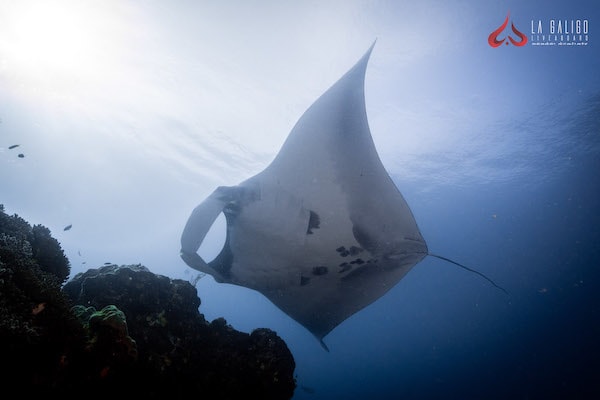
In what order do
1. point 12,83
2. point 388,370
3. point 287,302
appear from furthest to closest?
point 388,370, point 12,83, point 287,302

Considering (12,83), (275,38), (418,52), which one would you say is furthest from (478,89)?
(12,83)

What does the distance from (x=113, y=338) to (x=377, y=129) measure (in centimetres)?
1660

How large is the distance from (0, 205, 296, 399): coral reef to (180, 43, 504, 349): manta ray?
1070 millimetres

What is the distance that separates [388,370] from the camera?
37.8 meters

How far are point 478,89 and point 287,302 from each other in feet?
50.6

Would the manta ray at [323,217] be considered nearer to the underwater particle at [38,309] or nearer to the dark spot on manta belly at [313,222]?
the dark spot on manta belly at [313,222]

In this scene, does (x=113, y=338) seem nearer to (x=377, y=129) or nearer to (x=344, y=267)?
(x=344, y=267)

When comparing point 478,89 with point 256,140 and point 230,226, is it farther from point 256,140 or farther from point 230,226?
point 230,226

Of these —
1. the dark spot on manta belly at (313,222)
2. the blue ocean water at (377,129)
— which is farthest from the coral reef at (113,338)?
the blue ocean water at (377,129)

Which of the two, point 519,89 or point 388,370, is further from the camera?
point 388,370

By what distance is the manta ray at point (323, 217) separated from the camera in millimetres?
3131

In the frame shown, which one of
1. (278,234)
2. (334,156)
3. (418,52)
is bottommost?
(278,234)

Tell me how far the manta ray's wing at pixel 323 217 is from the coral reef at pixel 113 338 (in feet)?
3.49

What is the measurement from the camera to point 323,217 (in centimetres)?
339
